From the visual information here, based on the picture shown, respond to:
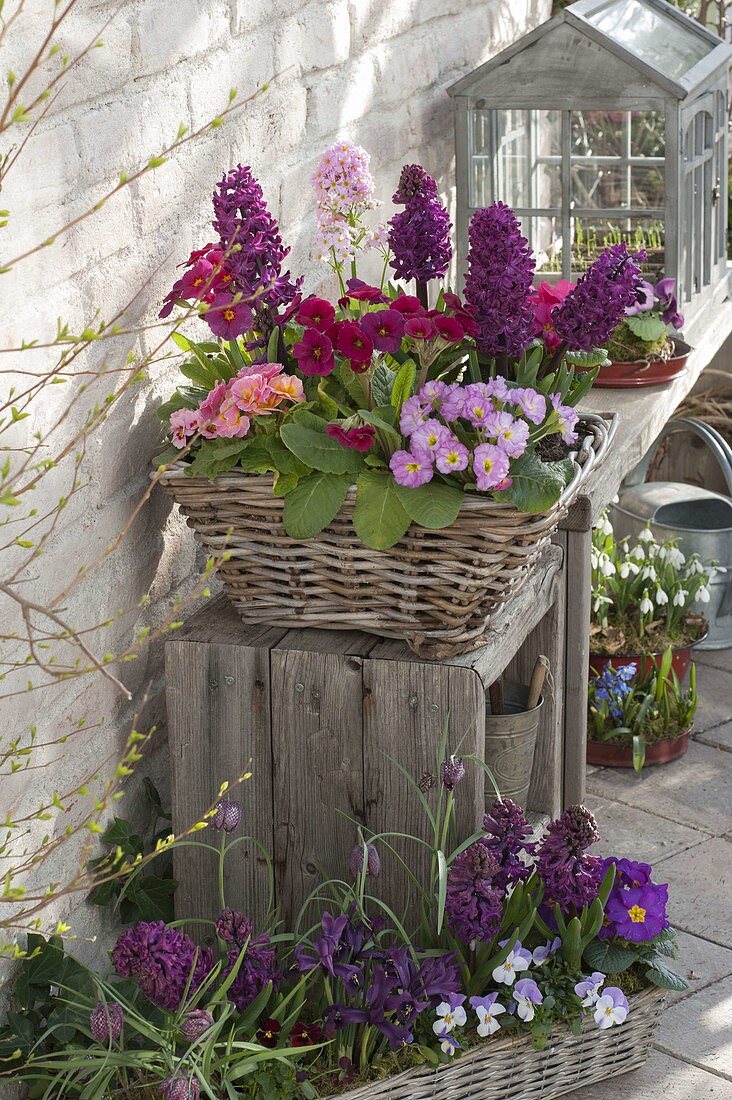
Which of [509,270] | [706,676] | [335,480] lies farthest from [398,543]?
[706,676]

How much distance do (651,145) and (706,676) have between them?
187 centimetres

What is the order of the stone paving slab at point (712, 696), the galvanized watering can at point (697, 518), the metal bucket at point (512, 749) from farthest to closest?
the galvanized watering can at point (697, 518) → the stone paving slab at point (712, 696) → the metal bucket at point (512, 749)

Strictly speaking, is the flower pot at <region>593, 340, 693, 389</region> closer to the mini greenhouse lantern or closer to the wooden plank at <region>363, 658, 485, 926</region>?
the mini greenhouse lantern

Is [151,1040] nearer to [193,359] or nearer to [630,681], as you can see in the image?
[193,359]

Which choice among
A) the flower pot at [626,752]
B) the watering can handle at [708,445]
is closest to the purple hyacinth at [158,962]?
the flower pot at [626,752]

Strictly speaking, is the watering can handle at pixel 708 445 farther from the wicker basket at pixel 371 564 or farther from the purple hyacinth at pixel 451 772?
the purple hyacinth at pixel 451 772

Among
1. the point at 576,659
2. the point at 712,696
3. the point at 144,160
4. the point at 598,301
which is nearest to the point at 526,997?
the point at 576,659

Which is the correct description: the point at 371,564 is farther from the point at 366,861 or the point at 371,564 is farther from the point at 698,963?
the point at 698,963

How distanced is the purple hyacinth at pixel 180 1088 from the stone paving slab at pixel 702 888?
1.28m

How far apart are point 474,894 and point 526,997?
0.63ft

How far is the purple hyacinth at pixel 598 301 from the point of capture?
6.81 feet

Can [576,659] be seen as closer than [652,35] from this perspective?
Yes

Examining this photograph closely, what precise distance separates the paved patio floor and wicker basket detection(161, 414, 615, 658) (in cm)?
90

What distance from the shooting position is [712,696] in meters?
3.72
